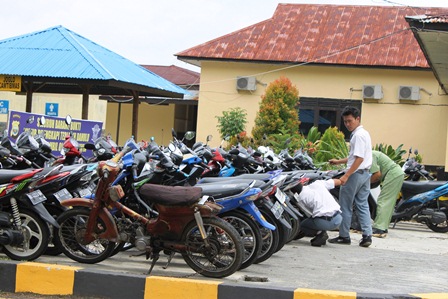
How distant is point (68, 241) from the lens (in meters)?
7.92

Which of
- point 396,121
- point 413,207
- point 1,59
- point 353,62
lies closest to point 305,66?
point 353,62

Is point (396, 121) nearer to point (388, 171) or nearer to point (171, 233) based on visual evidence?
point (388, 171)

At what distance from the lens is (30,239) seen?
7.80 meters

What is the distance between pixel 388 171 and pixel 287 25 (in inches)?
752

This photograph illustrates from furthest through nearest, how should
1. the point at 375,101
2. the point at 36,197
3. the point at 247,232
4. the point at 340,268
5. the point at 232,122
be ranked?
the point at 375,101 → the point at 232,122 → the point at 340,268 → the point at 247,232 → the point at 36,197

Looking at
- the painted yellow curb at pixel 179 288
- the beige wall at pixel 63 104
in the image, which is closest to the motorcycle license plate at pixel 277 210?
the painted yellow curb at pixel 179 288

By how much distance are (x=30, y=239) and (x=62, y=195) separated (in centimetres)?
53

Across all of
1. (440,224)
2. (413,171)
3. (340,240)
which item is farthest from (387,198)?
(413,171)

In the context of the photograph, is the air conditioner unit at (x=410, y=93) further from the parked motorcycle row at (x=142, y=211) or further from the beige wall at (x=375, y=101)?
the parked motorcycle row at (x=142, y=211)

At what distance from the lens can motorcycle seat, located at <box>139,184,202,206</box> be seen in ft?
24.0

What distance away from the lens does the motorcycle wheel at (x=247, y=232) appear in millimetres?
7785

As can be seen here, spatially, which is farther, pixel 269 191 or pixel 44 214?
pixel 269 191

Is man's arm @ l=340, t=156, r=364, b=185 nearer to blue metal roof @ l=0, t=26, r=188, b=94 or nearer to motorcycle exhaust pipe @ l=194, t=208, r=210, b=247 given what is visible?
motorcycle exhaust pipe @ l=194, t=208, r=210, b=247

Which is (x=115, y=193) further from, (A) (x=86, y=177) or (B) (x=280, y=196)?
(B) (x=280, y=196)
